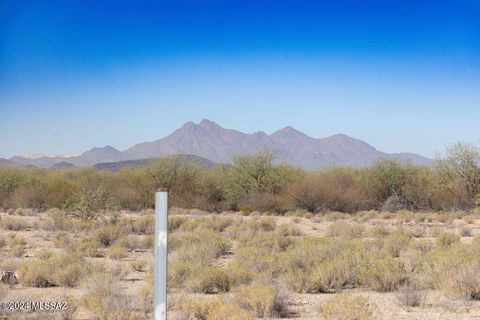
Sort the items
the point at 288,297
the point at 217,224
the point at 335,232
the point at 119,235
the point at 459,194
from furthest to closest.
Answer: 1. the point at 459,194
2. the point at 217,224
3. the point at 335,232
4. the point at 119,235
5. the point at 288,297

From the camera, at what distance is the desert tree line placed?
40938 mm

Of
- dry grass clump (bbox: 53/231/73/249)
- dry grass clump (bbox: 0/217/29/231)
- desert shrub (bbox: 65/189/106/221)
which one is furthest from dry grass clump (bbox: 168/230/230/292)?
dry grass clump (bbox: 0/217/29/231)

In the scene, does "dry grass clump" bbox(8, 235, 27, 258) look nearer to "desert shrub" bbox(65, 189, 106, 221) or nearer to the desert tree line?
"desert shrub" bbox(65, 189, 106, 221)

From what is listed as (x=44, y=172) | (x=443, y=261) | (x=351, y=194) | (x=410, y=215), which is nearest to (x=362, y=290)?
(x=443, y=261)

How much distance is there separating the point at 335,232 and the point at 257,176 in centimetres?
2268

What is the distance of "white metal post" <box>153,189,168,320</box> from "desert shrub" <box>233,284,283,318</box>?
4.36 meters

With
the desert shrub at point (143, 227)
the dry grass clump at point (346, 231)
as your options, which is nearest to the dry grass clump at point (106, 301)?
the desert shrub at point (143, 227)

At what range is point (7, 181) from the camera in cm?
4609

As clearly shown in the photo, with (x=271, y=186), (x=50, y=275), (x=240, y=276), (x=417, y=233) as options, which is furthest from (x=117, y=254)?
(x=271, y=186)

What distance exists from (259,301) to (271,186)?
36.3 m

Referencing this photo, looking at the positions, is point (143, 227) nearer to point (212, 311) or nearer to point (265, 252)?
point (265, 252)

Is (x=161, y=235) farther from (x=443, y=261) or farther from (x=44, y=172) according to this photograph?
(x=44, y=172)

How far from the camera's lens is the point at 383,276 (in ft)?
38.4

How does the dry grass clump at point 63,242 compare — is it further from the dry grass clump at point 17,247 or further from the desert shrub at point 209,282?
the desert shrub at point 209,282
